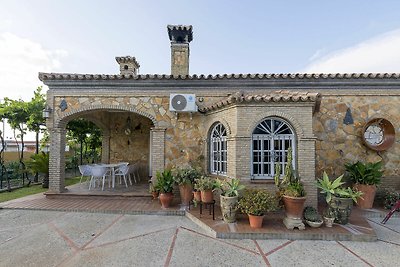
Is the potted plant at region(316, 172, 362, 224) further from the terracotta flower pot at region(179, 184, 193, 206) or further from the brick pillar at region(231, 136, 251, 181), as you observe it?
the terracotta flower pot at region(179, 184, 193, 206)

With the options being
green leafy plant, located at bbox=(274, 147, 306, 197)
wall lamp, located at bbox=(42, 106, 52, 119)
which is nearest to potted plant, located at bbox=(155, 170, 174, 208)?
green leafy plant, located at bbox=(274, 147, 306, 197)

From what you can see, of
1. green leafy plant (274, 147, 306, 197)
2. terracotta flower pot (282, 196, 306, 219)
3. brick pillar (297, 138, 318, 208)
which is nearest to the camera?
terracotta flower pot (282, 196, 306, 219)

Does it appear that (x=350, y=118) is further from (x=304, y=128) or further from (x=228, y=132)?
(x=228, y=132)

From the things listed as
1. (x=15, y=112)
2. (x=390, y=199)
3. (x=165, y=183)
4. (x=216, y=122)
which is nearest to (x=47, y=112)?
(x=15, y=112)

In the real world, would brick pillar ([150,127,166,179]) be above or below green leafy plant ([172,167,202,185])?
above

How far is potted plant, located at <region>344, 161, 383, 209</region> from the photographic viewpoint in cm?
598

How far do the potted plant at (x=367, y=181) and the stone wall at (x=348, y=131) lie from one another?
25.4 inches

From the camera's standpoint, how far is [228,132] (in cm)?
583

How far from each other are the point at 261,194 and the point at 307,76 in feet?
14.8

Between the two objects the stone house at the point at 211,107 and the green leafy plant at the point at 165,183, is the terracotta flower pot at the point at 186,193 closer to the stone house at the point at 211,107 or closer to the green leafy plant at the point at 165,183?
the green leafy plant at the point at 165,183

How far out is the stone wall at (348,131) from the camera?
6.78m

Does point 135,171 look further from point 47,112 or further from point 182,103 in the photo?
point 182,103

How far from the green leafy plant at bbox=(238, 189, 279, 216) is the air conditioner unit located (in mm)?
3373

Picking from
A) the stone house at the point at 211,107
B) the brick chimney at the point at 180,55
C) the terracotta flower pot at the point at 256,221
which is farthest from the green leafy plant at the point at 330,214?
the brick chimney at the point at 180,55
